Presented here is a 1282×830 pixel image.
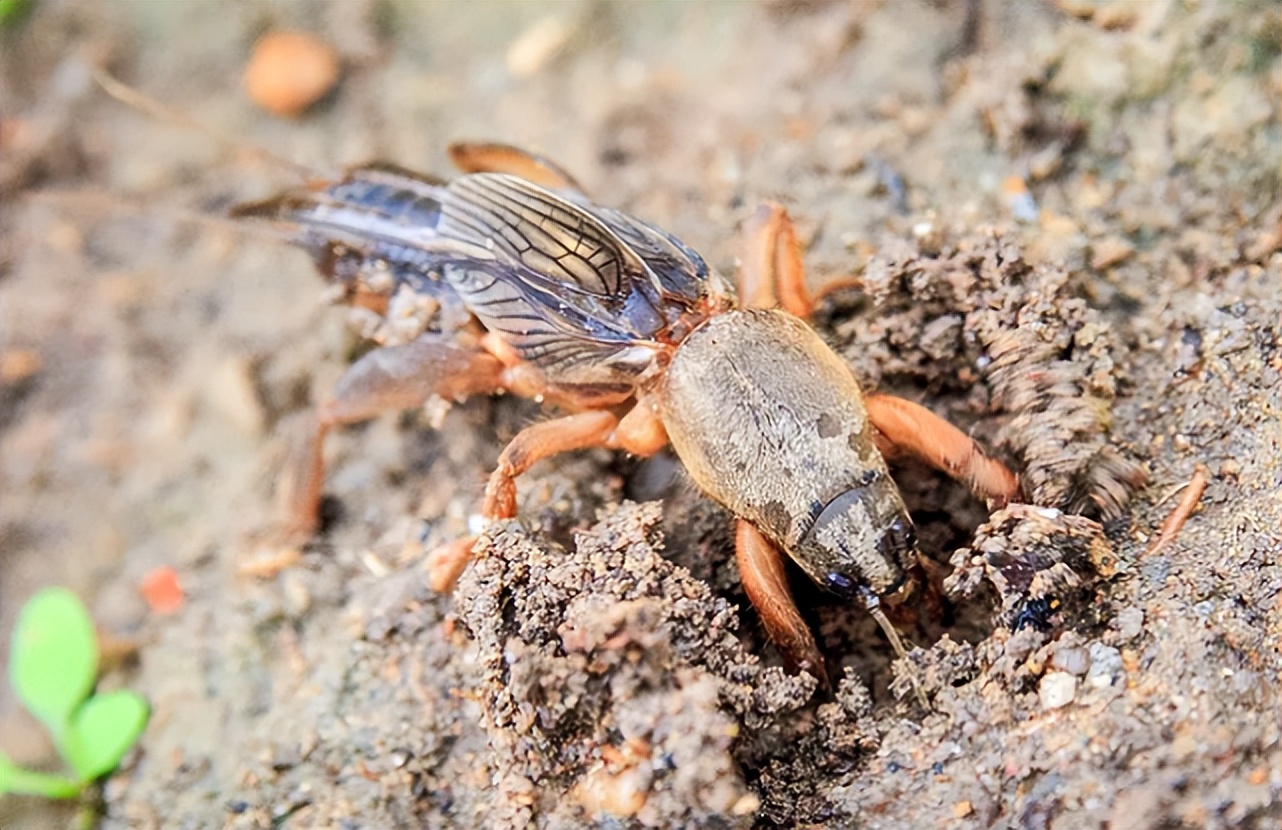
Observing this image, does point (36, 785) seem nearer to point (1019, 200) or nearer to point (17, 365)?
point (17, 365)

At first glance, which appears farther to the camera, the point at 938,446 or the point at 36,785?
the point at 36,785

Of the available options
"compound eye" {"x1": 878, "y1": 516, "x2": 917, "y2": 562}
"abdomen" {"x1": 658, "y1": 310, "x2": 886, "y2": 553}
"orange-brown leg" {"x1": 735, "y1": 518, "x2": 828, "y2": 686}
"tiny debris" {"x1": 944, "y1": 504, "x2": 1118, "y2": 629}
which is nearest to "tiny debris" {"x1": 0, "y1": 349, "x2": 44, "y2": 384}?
"abdomen" {"x1": 658, "y1": 310, "x2": 886, "y2": 553}

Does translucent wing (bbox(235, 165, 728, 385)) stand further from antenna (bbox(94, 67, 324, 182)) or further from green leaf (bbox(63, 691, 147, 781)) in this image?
green leaf (bbox(63, 691, 147, 781))

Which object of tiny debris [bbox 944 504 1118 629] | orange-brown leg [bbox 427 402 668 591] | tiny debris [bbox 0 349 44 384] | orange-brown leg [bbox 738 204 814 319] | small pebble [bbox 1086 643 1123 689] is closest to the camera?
small pebble [bbox 1086 643 1123 689]

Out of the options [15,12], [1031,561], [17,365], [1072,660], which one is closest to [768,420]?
[1031,561]

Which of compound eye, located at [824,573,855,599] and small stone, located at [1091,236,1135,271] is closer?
compound eye, located at [824,573,855,599]

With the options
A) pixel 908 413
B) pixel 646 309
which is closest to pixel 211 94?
pixel 646 309
